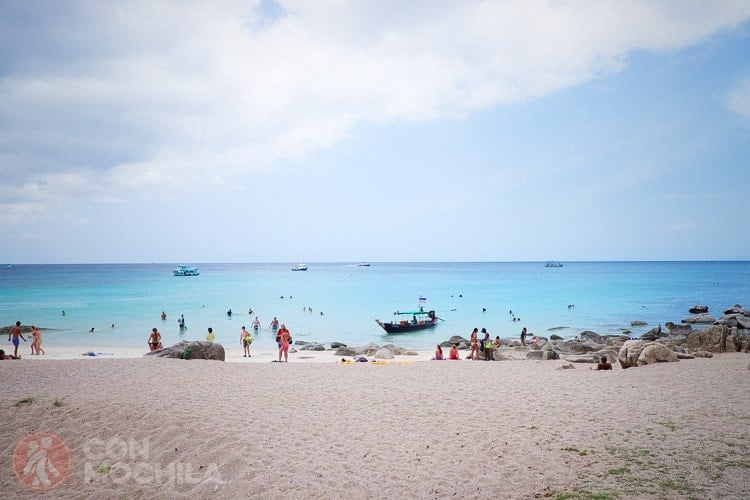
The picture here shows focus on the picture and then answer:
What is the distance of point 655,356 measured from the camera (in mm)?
17609

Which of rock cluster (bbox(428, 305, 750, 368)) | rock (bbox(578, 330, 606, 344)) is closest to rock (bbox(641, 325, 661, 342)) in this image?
rock cluster (bbox(428, 305, 750, 368))

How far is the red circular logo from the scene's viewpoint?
28.8ft

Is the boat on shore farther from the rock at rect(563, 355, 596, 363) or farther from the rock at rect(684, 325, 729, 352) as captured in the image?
the rock at rect(684, 325, 729, 352)

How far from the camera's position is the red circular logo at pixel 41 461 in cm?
879

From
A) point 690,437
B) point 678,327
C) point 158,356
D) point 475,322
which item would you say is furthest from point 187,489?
point 678,327

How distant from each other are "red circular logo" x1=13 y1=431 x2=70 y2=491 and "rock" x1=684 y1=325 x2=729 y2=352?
86.3ft

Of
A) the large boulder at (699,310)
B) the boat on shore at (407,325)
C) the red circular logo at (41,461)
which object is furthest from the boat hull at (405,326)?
the large boulder at (699,310)

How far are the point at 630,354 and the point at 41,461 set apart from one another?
64.6 feet

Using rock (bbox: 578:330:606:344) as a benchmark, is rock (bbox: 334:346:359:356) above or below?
above

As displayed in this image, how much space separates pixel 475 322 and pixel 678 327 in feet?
58.8

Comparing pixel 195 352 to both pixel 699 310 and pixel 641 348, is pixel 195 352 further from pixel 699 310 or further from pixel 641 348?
pixel 699 310

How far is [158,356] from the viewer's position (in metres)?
20.8

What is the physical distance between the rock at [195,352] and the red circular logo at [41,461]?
33.8ft

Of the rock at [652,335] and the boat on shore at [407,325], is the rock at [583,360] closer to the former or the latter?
the rock at [652,335]
